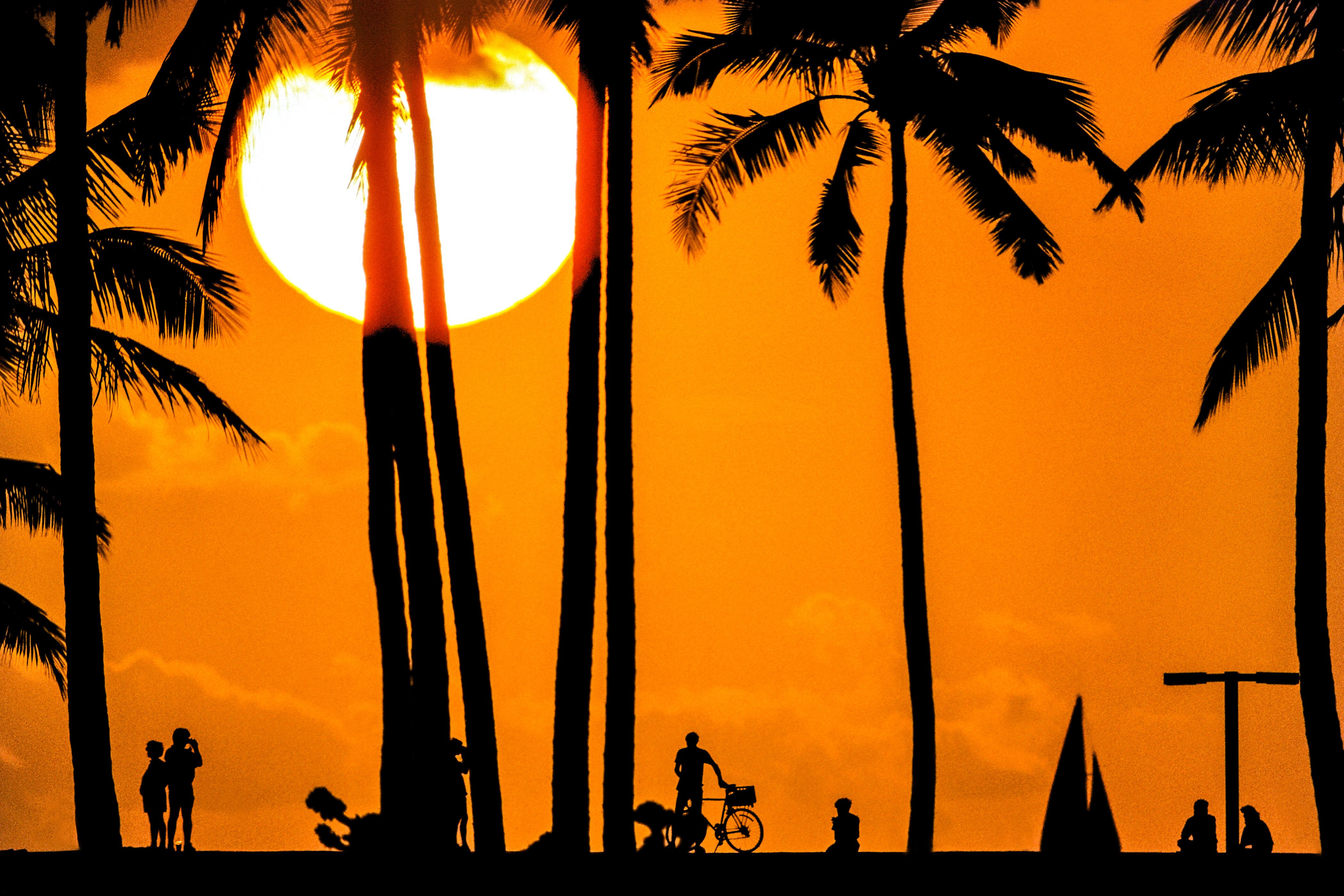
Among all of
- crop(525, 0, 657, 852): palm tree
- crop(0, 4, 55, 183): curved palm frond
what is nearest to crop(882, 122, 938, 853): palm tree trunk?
crop(525, 0, 657, 852): palm tree

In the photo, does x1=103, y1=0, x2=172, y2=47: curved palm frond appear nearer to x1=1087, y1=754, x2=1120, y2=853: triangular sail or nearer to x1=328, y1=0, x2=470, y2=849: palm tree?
x1=328, y1=0, x2=470, y2=849: palm tree

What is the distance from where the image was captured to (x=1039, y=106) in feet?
61.2

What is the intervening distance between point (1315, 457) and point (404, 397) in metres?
9.97

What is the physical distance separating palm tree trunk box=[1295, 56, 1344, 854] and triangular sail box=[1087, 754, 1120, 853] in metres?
4.58

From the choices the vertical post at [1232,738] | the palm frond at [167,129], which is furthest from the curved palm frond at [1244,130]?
the palm frond at [167,129]

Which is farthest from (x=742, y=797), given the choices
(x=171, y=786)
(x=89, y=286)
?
(x=89, y=286)

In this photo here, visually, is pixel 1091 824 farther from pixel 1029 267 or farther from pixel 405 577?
pixel 1029 267

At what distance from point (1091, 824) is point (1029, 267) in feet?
31.4

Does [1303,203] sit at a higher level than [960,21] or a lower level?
lower

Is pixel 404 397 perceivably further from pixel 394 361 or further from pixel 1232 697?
pixel 1232 697

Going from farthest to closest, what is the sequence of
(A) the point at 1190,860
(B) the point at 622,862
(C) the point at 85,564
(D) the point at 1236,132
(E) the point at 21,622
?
(E) the point at 21,622
(D) the point at 1236,132
(C) the point at 85,564
(A) the point at 1190,860
(B) the point at 622,862

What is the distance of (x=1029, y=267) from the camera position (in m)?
19.2

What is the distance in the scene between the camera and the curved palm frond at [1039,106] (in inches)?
731

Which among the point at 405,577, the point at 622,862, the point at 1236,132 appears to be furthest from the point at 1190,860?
the point at 1236,132
